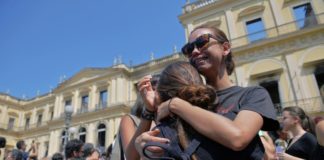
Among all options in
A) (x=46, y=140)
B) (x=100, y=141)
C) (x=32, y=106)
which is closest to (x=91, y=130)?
(x=100, y=141)

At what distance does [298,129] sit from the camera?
3.16 meters

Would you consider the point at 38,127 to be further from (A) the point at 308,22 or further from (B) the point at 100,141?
(A) the point at 308,22

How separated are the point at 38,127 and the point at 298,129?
3079cm

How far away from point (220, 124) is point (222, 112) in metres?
0.27

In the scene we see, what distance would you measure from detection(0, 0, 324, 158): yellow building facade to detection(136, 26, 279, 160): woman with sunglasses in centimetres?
1294

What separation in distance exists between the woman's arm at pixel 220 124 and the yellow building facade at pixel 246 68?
13.4 metres

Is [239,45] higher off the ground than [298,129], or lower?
higher

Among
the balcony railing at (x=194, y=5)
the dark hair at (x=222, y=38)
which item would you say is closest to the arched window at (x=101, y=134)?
the balcony railing at (x=194, y=5)

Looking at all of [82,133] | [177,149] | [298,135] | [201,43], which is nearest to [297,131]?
[298,135]

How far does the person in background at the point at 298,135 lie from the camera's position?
2.83 metres

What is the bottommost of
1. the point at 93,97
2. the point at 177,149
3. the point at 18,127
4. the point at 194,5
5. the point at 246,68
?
the point at 177,149

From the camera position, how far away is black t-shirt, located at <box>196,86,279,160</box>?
→ 3.80 feet

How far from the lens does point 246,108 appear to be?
51.7 inches

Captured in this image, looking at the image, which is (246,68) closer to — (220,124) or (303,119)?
(303,119)
